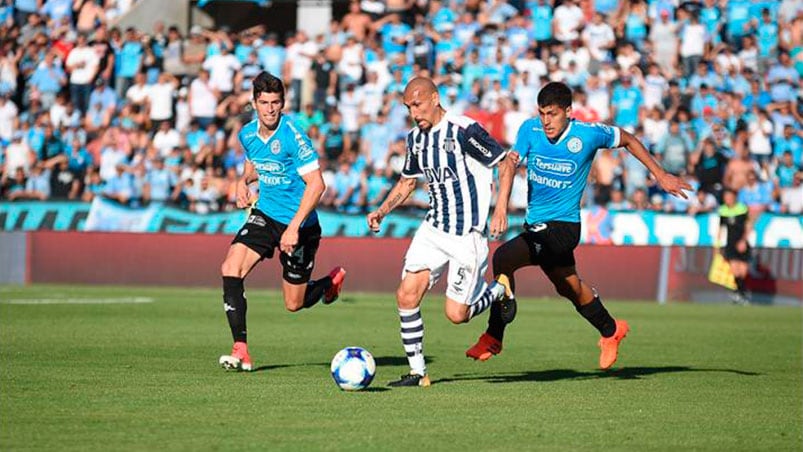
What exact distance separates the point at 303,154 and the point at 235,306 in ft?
4.61

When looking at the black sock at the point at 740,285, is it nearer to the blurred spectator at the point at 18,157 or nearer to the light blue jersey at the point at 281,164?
the blurred spectator at the point at 18,157

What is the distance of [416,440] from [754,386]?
4578 millimetres

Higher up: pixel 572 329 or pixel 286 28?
pixel 286 28

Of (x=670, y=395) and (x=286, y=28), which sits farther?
(x=286, y=28)

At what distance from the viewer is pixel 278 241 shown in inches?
474

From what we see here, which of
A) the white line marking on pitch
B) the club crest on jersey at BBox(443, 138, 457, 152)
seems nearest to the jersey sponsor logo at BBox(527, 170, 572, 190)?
the club crest on jersey at BBox(443, 138, 457, 152)

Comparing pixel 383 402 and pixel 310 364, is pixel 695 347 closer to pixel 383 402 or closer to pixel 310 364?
pixel 310 364

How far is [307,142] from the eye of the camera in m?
11.7

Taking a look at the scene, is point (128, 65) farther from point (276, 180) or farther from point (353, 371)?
point (353, 371)

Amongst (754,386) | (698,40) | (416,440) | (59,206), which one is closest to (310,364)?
(754,386)

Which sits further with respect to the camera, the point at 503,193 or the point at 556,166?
the point at 556,166

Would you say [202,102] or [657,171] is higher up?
[202,102]

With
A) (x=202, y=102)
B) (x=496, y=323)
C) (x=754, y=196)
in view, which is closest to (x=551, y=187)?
(x=496, y=323)

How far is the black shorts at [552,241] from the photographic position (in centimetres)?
1171
